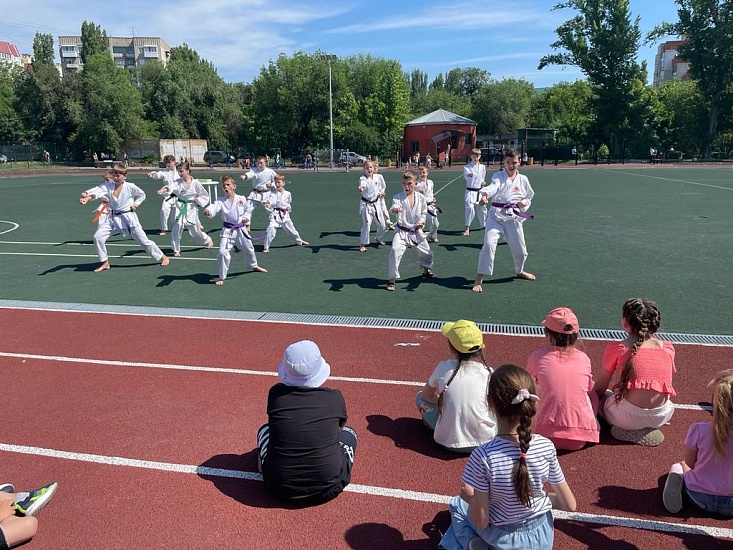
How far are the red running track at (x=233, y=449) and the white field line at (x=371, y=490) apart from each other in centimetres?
2

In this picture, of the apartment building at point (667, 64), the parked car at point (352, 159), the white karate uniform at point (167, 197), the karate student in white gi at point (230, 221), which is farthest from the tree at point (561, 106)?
the karate student in white gi at point (230, 221)

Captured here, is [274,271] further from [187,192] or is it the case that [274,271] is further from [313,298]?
[187,192]

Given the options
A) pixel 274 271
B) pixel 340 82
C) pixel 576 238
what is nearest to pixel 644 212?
pixel 576 238

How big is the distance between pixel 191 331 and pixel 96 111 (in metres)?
64.7

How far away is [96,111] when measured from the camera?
6319cm

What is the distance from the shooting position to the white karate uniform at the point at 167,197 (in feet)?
49.0

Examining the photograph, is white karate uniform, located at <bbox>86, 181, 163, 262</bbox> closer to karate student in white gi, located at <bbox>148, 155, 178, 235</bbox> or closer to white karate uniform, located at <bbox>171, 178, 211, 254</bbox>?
white karate uniform, located at <bbox>171, 178, 211, 254</bbox>

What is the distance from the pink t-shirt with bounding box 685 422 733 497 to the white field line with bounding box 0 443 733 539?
257 millimetres

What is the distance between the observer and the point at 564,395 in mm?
4488

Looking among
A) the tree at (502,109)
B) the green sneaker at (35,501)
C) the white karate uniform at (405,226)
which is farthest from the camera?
the tree at (502,109)

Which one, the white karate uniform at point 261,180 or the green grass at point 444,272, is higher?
the white karate uniform at point 261,180

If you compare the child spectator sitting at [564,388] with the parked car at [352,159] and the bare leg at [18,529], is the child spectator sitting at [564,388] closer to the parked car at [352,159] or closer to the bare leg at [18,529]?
the bare leg at [18,529]

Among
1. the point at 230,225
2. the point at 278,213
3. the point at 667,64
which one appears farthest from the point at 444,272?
the point at 667,64

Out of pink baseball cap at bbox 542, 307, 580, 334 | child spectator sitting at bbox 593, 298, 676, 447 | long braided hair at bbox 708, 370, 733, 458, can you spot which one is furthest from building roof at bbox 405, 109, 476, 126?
long braided hair at bbox 708, 370, 733, 458
